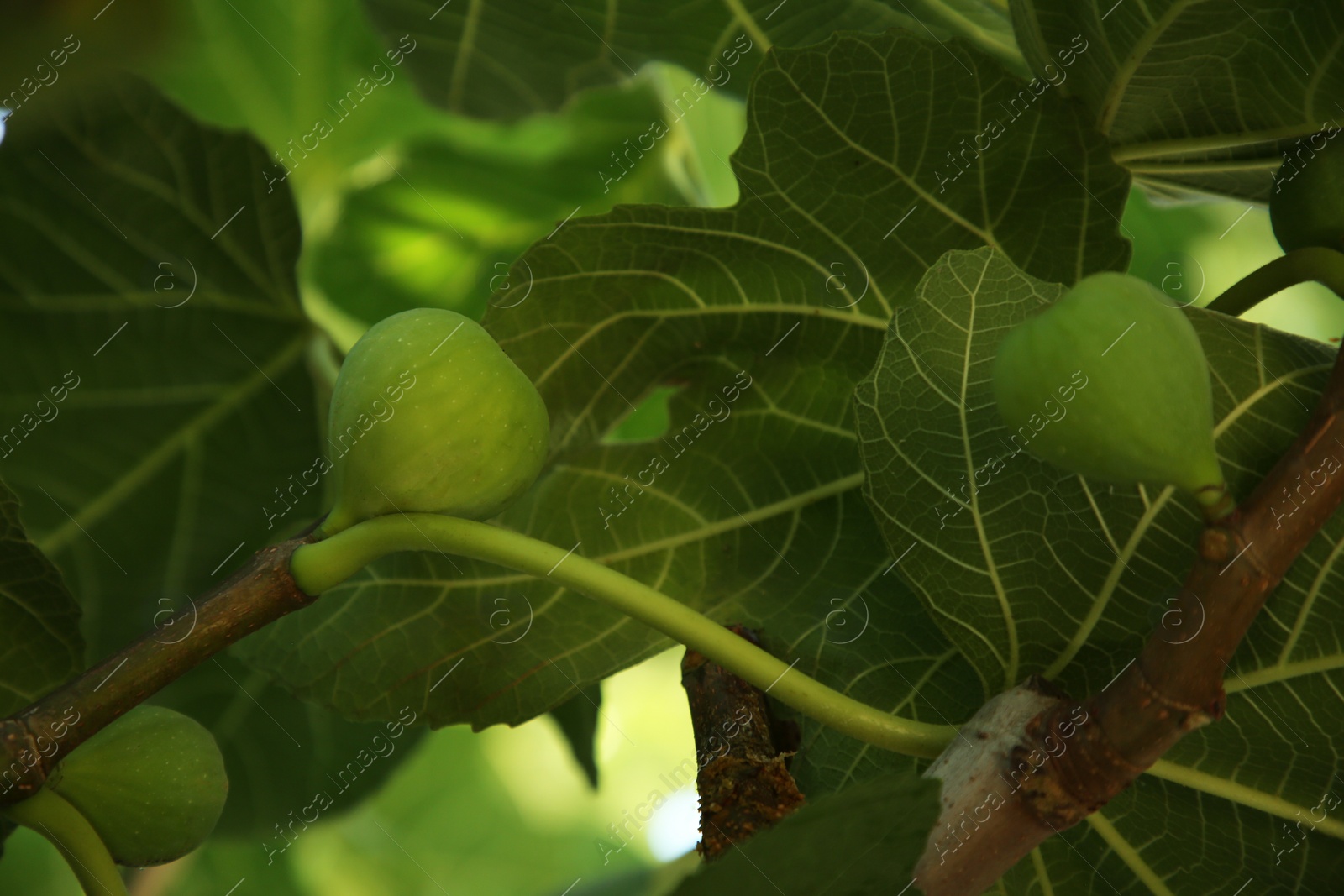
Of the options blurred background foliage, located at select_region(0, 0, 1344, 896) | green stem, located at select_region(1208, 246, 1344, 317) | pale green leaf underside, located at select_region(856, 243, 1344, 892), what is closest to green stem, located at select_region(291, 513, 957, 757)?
pale green leaf underside, located at select_region(856, 243, 1344, 892)

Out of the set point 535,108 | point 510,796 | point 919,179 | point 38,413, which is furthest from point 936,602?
point 510,796

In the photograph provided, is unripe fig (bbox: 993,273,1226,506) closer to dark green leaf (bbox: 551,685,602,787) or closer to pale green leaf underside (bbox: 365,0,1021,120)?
pale green leaf underside (bbox: 365,0,1021,120)

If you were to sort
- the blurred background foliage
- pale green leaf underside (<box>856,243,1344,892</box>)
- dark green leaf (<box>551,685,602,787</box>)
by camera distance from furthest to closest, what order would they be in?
the blurred background foliage < dark green leaf (<box>551,685,602,787</box>) < pale green leaf underside (<box>856,243,1344,892</box>)

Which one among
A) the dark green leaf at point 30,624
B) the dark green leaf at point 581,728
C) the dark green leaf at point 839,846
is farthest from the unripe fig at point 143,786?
the dark green leaf at point 581,728

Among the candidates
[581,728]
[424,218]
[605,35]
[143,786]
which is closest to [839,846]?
[143,786]

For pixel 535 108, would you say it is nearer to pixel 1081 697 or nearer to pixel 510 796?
pixel 1081 697

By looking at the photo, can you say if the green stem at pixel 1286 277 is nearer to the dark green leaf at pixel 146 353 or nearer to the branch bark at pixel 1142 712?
the branch bark at pixel 1142 712
